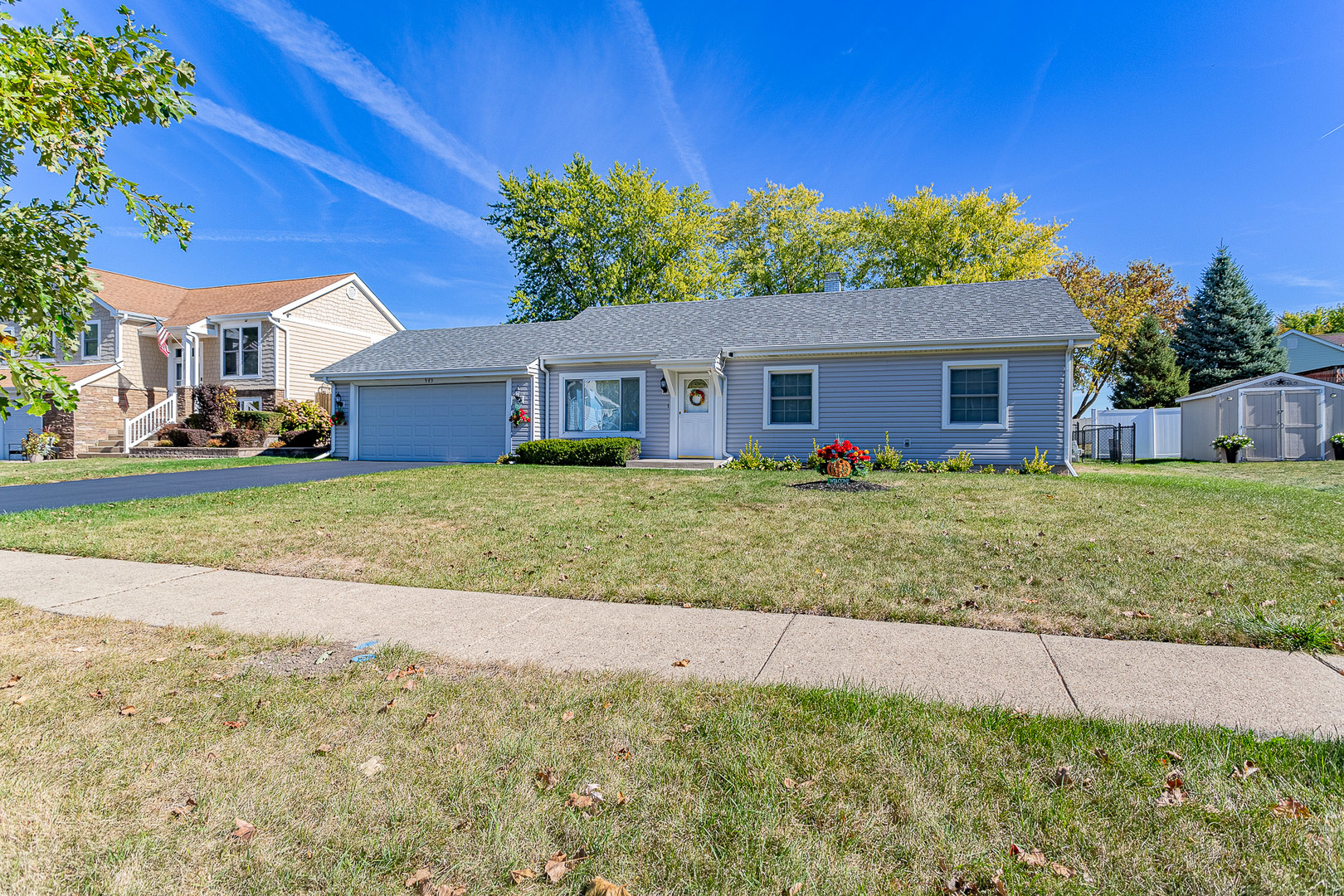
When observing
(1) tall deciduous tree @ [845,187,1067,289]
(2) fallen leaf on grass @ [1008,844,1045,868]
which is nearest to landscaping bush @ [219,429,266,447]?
(2) fallen leaf on grass @ [1008,844,1045,868]

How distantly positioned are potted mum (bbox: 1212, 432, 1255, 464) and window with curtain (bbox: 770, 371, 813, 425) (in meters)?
15.1

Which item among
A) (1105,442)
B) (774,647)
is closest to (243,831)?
(774,647)

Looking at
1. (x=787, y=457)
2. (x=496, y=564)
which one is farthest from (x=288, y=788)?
(x=787, y=457)

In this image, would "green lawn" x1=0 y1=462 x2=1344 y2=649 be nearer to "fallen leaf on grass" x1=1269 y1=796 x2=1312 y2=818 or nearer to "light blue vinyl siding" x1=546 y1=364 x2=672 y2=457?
"fallen leaf on grass" x1=1269 y1=796 x2=1312 y2=818

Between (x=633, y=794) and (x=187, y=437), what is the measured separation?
85.2 ft

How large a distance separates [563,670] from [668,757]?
3.68ft

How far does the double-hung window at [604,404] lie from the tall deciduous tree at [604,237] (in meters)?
15.7

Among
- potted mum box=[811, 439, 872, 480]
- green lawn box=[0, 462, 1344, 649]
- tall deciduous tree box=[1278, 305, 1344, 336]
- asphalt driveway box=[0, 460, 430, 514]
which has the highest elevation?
tall deciduous tree box=[1278, 305, 1344, 336]

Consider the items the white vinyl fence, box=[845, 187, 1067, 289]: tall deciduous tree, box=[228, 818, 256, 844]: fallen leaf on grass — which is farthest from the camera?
box=[845, 187, 1067, 289]: tall deciduous tree

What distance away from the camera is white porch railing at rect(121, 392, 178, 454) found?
22.7m

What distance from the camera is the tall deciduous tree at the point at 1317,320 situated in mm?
51562

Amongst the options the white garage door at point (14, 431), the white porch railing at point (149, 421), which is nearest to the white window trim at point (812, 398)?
the white porch railing at point (149, 421)

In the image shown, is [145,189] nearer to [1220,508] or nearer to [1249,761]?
[1249,761]

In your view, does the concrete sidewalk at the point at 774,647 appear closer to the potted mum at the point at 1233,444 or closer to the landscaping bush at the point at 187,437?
the landscaping bush at the point at 187,437
